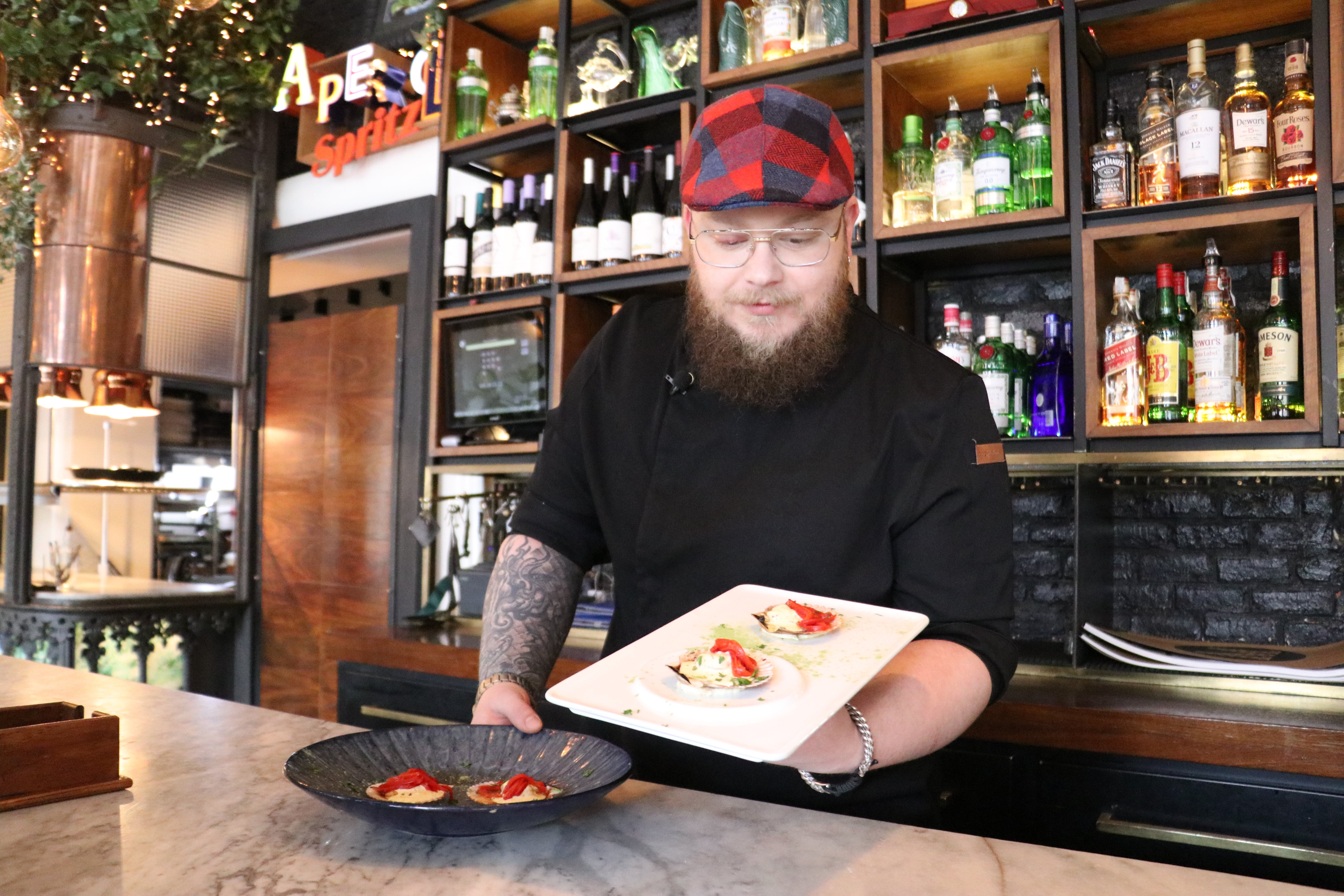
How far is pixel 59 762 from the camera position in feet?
3.15

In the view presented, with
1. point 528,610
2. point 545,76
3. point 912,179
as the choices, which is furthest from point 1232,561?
point 545,76

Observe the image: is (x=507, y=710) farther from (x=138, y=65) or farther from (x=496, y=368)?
(x=138, y=65)

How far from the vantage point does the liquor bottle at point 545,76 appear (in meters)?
2.72

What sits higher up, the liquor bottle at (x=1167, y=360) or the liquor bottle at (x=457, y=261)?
the liquor bottle at (x=457, y=261)

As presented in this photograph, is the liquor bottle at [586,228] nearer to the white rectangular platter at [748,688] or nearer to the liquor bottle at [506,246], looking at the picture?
the liquor bottle at [506,246]

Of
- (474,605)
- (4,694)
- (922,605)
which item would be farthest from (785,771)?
(474,605)

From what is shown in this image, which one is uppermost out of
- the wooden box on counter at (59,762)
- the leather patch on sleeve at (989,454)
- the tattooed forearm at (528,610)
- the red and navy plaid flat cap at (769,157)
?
the red and navy plaid flat cap at (769,157)

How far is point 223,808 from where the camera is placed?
914 millimetres

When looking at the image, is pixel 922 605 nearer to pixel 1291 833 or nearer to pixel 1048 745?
pixel 1048 745

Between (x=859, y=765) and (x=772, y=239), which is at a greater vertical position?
(x=772, y=239)

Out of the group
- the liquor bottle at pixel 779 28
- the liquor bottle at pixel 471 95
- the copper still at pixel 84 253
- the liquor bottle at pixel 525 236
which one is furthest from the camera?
the copper still at pixel 84 253

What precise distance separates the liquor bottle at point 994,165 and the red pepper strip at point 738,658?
1.54 metres

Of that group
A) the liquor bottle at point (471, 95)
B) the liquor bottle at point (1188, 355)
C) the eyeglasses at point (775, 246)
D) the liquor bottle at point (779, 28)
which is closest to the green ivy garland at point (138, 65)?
the liquor bottle at point (471, 95)

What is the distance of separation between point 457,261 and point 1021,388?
1.59 m
